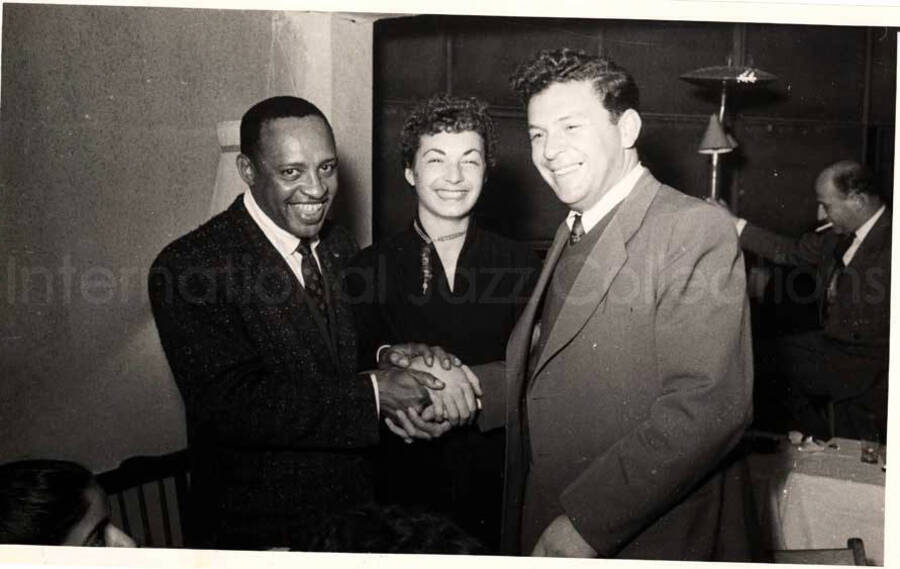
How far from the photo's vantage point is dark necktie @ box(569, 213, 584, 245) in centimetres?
133

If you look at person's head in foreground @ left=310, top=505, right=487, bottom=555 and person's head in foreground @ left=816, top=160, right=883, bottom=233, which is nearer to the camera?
person's head in foreground @ left=310, top=505, right=487, bottom=555

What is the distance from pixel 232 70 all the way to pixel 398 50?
0.50 meters

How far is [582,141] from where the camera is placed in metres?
1.33

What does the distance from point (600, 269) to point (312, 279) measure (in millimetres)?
508

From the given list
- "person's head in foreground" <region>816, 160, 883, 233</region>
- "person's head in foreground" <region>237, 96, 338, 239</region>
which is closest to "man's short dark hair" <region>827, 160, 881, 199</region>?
"person's head in foreground" <region>816, 160, 883, 233</region>

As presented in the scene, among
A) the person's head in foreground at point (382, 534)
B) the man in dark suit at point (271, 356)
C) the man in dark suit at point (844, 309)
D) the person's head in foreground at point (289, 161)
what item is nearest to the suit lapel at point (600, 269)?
the man in dark suit at point (271, 356)

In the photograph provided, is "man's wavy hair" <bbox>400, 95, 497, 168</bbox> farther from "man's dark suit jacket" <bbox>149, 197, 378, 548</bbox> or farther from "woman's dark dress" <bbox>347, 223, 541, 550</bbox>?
"man's dark suit jacket" <bbox>149, 197, 378, 548</bbox>

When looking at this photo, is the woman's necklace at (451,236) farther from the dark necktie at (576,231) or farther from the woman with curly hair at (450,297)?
the dark necktie at (576,231)

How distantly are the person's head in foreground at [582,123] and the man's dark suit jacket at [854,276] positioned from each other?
57 centimetres

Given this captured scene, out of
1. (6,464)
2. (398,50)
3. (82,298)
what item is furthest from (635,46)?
(6,464)

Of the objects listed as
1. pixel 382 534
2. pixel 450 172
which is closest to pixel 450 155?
pixel 450 172

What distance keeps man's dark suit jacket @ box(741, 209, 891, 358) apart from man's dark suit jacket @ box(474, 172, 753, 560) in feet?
1.59

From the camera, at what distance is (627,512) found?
122 centimetres

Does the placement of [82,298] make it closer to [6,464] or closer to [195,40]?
[6,464]
